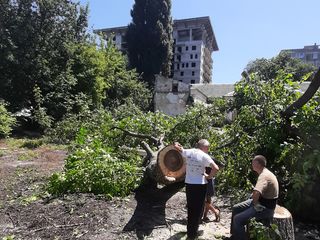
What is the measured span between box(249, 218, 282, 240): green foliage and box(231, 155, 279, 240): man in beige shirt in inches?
8.9

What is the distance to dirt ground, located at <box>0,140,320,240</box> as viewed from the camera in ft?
14.7

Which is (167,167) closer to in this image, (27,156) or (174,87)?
(27,156)

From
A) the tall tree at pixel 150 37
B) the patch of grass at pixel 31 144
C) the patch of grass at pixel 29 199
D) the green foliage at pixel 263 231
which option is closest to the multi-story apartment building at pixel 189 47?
the tall tree at pixel 150 37

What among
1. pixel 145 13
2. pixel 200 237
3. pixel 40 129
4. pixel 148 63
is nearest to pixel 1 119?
pixel 40 129

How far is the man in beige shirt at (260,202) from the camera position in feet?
12.6

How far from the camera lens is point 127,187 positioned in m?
6.02

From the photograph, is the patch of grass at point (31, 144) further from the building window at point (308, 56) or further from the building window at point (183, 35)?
the building window at point (308, 56)

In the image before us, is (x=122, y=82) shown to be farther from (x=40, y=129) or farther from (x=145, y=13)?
(x=145, y=13)

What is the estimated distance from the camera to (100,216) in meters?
4.88

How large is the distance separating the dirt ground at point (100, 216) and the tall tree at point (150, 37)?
32.8 metres

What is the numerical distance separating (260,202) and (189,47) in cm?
6632

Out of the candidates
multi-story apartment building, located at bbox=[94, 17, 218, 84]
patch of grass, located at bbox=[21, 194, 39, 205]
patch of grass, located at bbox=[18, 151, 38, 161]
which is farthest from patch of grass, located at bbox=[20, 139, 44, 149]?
multi-story apartment building, located at bbox=[94, 17, 218, 84]

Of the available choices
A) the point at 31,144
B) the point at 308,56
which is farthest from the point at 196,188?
the point at 308,56

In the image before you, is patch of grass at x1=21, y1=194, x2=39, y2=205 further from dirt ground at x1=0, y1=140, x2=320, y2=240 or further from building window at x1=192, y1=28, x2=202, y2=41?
building window at x1=192, y1=28, x2=202, y2=41
